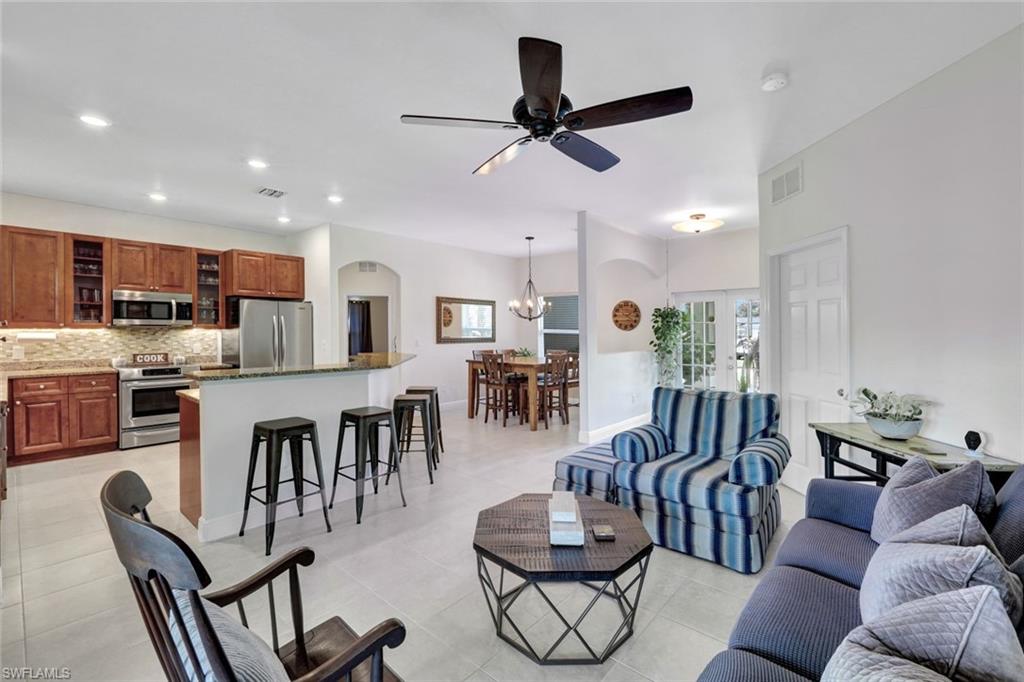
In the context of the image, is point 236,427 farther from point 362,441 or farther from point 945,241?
point 945,241

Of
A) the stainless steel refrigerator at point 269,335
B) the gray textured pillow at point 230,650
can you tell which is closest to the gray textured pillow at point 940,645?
the gray textured pillow at point 230,650

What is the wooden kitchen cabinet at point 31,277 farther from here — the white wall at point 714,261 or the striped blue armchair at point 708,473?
the white wall at point 714,261

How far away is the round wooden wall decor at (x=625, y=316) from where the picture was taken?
7.18m

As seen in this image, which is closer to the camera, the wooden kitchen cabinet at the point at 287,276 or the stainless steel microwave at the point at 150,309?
the stainless steel microwave at the point at 150,309

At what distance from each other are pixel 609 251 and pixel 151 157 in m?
4.74

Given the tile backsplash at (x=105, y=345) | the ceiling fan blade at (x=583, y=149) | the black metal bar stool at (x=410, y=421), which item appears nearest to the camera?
the ceiling fan blade at (x=583, y=149)

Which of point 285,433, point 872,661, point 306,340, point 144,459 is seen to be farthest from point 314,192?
point 872,661

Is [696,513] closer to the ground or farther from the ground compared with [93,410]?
closer to the ground

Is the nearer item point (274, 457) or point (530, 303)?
point (274, 457)

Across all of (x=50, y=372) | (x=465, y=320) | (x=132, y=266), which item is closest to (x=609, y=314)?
(x=465, y=320)

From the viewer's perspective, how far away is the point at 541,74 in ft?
6.10

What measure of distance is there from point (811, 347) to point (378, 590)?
3618mm
